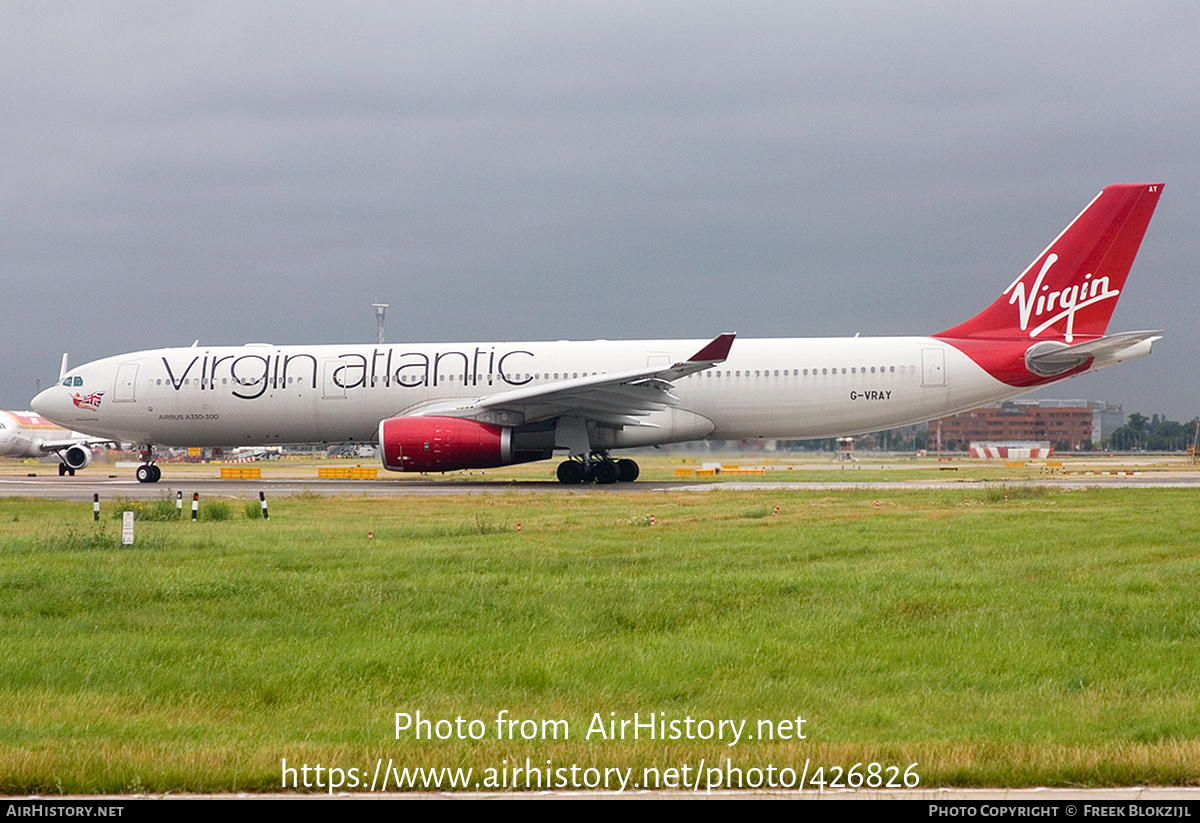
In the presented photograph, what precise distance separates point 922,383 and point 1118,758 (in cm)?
2469

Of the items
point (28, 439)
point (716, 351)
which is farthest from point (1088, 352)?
point (28, 439)

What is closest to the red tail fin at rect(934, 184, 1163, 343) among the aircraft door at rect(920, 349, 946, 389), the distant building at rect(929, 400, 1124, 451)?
the aircraft door at rect(920, 349, 946, 389)

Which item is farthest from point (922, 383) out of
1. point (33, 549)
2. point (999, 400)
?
point (33, 549)

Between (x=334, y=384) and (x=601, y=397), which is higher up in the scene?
(x=334, y=384)

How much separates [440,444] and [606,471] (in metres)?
4.81

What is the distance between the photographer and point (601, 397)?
93.7ft

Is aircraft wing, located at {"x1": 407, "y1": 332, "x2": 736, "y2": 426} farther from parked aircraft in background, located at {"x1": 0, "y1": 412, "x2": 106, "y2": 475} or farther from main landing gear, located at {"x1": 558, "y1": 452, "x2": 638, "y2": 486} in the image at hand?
parked aircraft in background, located at {"x1": 0, "y1": 412, "x2": 106, "y2": 475}

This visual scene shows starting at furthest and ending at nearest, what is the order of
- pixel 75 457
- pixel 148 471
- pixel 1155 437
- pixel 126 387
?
pixel 1155 437 → pixel 75 457 → pixel 148 471 → pixel 126 387

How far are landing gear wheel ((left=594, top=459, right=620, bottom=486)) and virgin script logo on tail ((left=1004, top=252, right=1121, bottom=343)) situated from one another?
11.0 m

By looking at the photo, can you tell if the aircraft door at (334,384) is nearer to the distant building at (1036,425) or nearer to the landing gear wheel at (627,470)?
the landing gear wheel at (627,470)

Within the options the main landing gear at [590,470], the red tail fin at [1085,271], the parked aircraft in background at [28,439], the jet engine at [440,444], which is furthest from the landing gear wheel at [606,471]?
the parked aircraft in background at [28,439]

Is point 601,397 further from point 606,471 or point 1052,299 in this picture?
point 1052,299

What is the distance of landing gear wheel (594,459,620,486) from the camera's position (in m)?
30.7

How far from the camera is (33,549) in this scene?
49.4 ft
